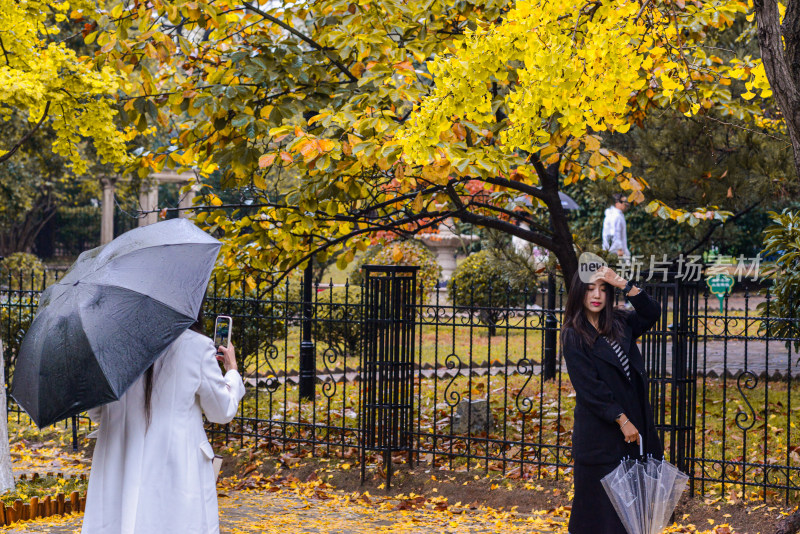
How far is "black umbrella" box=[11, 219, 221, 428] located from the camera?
11.2ft

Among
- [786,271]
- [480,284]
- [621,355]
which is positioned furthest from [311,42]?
[480,284]

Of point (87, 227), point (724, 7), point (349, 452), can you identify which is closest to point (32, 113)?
point (349, 452)

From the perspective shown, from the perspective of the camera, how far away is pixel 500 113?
768 centimetres

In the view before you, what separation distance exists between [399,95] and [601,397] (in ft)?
7.86

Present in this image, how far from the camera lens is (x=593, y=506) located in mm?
4363

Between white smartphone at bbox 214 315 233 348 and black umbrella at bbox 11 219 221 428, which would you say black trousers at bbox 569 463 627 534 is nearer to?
white smartphone at bbox 214 315 233 348

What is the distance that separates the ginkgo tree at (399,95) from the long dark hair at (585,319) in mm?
947

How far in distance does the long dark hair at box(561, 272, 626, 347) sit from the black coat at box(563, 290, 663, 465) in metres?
0.03

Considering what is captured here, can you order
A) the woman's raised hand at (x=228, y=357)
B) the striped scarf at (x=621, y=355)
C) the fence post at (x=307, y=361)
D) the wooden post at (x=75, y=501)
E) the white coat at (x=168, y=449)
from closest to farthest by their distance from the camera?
the white coat at (x=168, y=449) < the woman's raised hand at (x=228, y=357) < the striped scarf at (x=621, y=355) < the wooden post at (x=75, y=501) < the fence post at (x=307, y=361)

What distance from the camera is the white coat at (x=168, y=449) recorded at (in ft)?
11.9

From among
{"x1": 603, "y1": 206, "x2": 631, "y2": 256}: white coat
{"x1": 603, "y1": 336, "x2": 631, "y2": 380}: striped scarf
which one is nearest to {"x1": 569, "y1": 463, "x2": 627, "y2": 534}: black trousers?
{"x1": 603, "y1": 336, "x2": 631, "y2": 380}: striped scarf

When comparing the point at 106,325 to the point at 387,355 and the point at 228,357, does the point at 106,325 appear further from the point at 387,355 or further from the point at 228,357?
the point at 387,355

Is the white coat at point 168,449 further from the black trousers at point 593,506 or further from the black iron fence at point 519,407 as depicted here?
the black iron fence at point 519,407

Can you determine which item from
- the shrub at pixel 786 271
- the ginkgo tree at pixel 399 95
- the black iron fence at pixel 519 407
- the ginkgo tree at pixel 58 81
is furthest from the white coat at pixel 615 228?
the ginkgo tree at pixel 58 81
